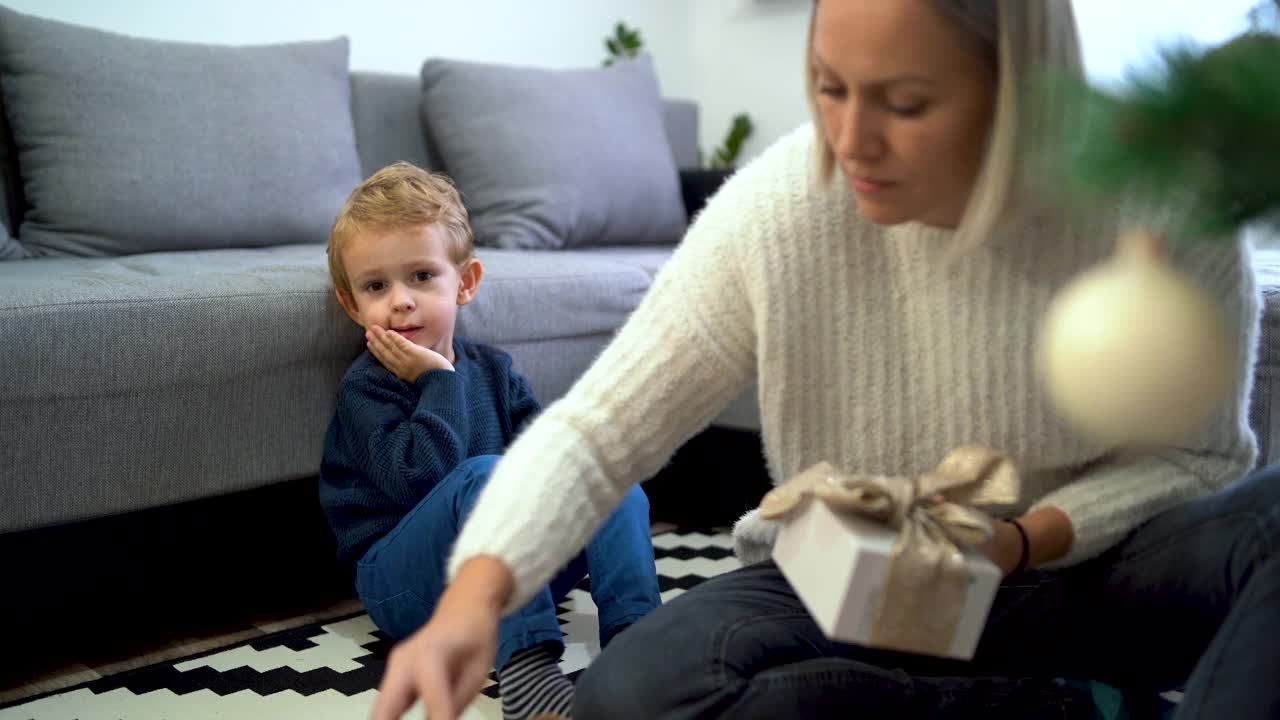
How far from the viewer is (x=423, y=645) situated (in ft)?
2.37

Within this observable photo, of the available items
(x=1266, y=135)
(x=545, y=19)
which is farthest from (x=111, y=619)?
(x=545, y=19)

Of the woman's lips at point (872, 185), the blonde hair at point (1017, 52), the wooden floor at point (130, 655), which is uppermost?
the blonde hair at point (1017, 52)

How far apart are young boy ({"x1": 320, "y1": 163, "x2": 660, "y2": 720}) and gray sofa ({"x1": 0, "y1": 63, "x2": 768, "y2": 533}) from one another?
0.06 metres

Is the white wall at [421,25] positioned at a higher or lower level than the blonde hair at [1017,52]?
lower

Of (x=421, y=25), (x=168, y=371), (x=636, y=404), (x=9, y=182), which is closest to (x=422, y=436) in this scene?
(x=168, y=371)

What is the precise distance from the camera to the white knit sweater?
91cm

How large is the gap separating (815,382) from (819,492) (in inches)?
9.1

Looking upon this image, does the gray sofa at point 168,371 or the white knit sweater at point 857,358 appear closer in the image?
the white knit sweater at point 857,358

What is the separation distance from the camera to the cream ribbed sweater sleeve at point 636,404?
0.81m

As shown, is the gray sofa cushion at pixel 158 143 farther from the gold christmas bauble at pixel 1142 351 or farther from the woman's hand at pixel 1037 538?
the gold christmas bauble at pixel 1142 351

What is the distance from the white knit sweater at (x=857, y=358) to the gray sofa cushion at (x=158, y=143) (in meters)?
1.38

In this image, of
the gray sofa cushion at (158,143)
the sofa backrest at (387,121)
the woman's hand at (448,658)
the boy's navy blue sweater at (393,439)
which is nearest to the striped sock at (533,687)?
the boy's navy blue sweater at (393,439)

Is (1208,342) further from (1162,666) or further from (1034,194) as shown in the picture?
(1162,666)

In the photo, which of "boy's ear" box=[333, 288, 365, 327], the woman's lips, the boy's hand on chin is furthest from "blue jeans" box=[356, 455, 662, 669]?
the woman's lips
